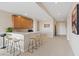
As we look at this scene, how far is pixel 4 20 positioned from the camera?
25.0 feet

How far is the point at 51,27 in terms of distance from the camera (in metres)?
13.5

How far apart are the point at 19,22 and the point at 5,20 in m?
1.80

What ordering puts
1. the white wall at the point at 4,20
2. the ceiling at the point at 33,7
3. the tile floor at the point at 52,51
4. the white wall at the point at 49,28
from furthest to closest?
the white wall at the point at 49,28 < the white wall at the point at 4,20 < the tile floor at the point at 52,51 < the ceiling at the point at 33,7

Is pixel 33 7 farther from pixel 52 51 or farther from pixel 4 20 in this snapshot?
pixel 4 20

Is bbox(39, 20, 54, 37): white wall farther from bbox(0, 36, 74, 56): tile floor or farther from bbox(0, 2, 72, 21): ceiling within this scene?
bbox(0, 2, 72, 21): ceiling

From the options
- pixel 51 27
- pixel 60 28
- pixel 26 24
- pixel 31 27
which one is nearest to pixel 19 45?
pixel 26 24

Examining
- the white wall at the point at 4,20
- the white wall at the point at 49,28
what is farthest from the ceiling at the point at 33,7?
the white wall at the point at 49,28

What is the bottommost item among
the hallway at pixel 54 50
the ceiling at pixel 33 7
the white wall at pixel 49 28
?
the hallway at pixel 54 50

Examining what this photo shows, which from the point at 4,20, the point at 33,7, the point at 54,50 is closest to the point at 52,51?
the point at 54,50

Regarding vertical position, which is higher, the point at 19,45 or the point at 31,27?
the point at 31,27

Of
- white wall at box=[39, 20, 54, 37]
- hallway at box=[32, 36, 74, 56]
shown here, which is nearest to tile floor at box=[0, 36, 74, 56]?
hallway at box=[32, 36, 74, 56]

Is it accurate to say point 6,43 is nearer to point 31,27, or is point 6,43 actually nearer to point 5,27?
point 5,27

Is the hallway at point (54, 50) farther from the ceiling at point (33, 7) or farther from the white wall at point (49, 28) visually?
the white wall at point (49, 28)

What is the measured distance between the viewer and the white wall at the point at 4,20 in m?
7.27
